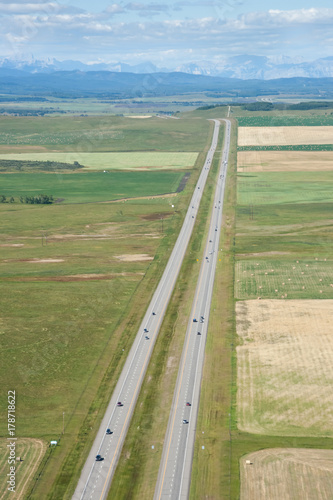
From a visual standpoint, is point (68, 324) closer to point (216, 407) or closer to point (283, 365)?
point (216, 407)

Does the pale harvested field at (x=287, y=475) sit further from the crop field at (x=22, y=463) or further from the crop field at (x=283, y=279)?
the crop field at (x=283, y=279)

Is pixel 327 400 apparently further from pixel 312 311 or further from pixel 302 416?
pixel 312 311

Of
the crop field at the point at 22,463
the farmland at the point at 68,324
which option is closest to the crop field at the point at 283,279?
the farmland at the point at 68,324

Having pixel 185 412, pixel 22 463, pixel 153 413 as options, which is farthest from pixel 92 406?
pixel 22 463

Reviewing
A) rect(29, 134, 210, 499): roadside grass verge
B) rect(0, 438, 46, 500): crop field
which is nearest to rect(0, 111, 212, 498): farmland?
rect(29, 134, 210, 499): roadside grass verge

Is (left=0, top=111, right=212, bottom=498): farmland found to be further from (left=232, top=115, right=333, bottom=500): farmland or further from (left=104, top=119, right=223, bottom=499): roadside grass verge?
(left=232, top=115, right=333, bottom=500): farmland

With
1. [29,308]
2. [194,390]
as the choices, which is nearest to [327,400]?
[194,390]
